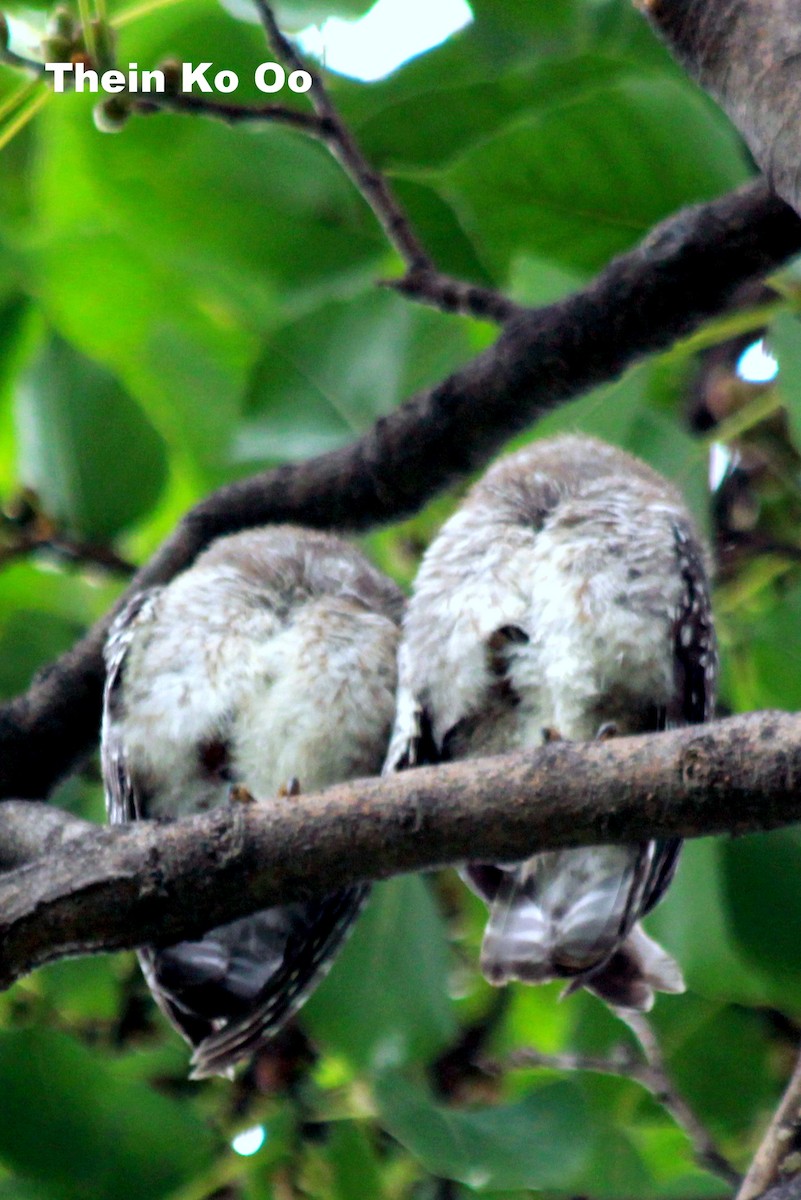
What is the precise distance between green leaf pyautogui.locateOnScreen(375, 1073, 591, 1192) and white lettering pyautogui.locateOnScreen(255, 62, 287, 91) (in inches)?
86.4

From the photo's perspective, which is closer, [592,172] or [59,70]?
[59,70]

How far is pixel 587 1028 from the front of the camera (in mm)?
3787

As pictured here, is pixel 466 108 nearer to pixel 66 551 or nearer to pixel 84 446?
pixel 84 446

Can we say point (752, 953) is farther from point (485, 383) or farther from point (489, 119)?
point (489, 119)

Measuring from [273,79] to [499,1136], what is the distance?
2366 mm

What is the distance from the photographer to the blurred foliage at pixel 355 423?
3.16m

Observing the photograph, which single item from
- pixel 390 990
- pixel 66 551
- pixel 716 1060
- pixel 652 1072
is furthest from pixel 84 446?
pixel 716 1060

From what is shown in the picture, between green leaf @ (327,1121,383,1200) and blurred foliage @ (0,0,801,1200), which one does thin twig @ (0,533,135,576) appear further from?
green leaf @ (327,1121,383,1200)

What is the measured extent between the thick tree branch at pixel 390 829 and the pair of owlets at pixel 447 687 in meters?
0.61

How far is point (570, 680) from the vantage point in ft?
9.47

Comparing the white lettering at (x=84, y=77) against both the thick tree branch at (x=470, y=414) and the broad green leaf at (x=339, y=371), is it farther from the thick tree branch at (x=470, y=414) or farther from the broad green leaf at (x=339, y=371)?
the thick tree branch at (x=470, y=414)

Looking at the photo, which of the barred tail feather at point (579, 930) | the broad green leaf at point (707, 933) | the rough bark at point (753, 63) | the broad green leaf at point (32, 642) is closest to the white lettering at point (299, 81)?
the rough bark at point (753, 63)

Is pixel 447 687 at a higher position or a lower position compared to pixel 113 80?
lower

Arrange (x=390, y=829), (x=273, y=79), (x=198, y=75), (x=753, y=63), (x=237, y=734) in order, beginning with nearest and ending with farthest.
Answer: (x=390, y=829), (x=753, y=63), (x=237, y=734), (x=198, y=75), (x=273, y=79)
